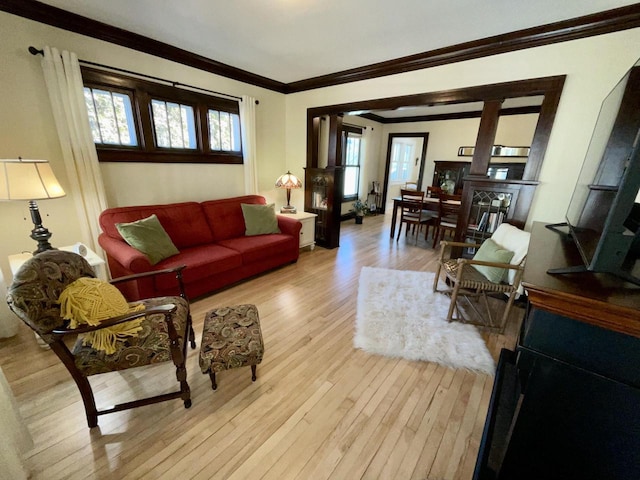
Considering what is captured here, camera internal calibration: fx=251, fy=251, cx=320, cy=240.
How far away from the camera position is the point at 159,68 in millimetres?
2732

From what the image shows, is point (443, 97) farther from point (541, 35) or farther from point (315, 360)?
point (315, 360)

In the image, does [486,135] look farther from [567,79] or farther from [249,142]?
[249,142]

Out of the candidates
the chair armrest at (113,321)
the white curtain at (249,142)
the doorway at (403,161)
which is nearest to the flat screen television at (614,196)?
the chair armrest at (113,321)

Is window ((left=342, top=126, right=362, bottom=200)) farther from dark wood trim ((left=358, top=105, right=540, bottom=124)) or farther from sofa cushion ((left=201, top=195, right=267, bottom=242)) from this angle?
sofa cushion ((left=201, top=195, right=267, bottom=242))

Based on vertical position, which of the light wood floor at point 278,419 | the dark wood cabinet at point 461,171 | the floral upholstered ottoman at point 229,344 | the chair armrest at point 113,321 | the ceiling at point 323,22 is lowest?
the light wood floor at point 278,419

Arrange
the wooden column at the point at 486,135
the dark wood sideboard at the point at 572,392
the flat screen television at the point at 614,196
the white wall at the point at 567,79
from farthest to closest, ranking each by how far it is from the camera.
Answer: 1. the wooden column at the point at 486,135
2. the white wall at the point at 567,79
3. the flat screen television at the point at 614,196
4. the dark wood sideboard at the point at 572,392

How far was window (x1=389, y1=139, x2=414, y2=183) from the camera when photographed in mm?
6969

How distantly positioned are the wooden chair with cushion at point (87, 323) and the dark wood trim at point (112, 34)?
217cm

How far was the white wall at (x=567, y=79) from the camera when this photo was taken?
2.02m

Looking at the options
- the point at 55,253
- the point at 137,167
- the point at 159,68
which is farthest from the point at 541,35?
the point at 137,167

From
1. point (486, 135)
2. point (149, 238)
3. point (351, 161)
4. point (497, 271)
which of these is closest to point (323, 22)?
point (486, 135)

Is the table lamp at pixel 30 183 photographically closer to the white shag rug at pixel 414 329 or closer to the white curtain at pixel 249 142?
the white curtain at pixel 249 142

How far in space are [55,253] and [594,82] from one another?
13.2 ft

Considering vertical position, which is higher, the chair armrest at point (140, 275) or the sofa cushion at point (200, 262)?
the chair armrest at point (140, 275)
